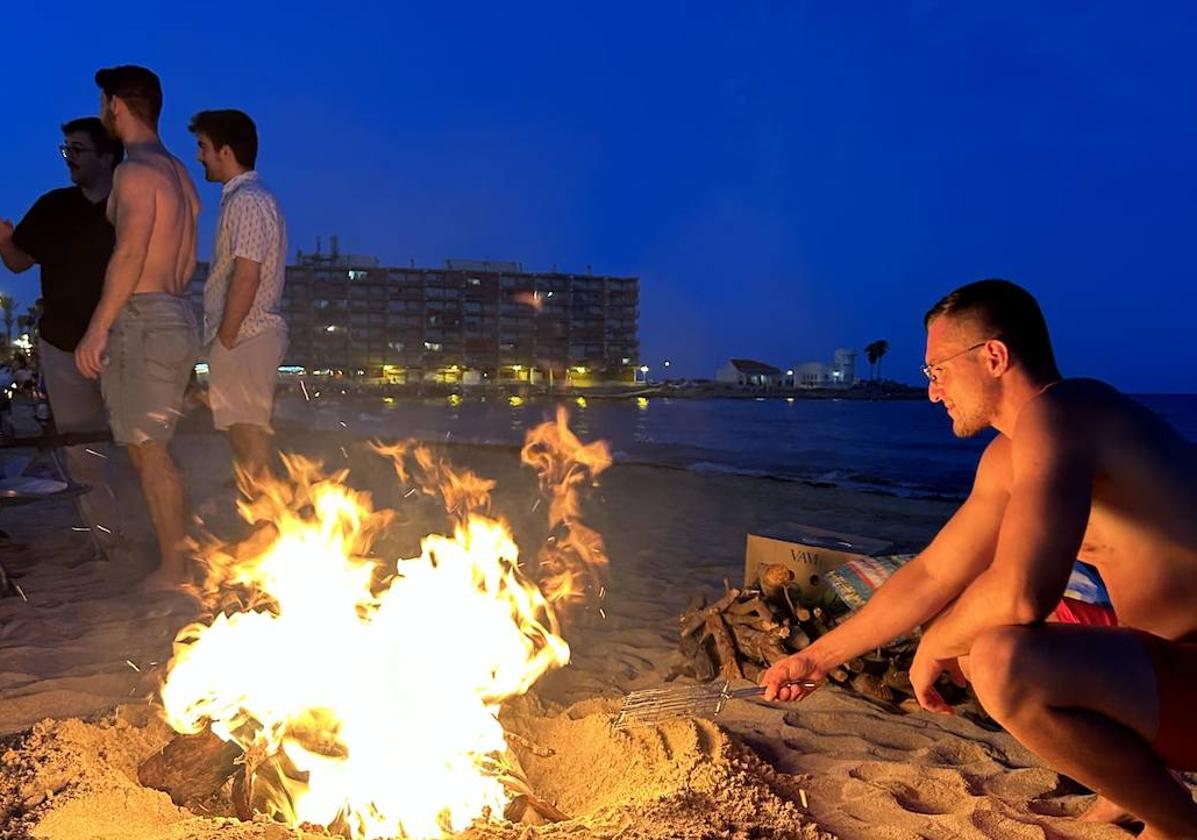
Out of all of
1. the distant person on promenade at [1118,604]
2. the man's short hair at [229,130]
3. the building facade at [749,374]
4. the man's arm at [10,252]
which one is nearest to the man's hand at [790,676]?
the distant person on promenade at [1118,604]

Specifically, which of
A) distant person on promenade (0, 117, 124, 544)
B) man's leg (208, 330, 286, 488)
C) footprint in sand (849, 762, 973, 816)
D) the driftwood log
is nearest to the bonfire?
the driftwood log

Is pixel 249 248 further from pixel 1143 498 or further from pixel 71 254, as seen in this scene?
pixel 1143 498

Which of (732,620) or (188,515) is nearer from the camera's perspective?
(732,620)

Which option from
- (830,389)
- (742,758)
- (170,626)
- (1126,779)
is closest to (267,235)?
(170,626)

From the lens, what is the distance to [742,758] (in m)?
3.24

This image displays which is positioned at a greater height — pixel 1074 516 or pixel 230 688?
pixel 1074 516

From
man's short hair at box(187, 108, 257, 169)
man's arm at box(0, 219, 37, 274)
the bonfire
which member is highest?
man's short hair at box(187, 108, 257, 169)

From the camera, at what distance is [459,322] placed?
151 meters

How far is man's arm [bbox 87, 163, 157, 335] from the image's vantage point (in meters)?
4.88

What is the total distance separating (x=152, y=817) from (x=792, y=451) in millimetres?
25896

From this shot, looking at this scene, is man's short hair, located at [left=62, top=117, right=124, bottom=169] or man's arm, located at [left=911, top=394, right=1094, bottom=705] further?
man's short hair, located at [left=62, top=117, right=124, bottom=169]

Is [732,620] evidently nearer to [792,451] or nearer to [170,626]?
[170,626]

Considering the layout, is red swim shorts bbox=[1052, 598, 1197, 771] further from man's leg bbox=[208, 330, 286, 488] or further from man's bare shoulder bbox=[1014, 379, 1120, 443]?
man's leg bbox=[208, 330, 286, 488]

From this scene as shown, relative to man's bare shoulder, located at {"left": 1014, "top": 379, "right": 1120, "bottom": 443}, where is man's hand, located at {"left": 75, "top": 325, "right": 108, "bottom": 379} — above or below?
above
